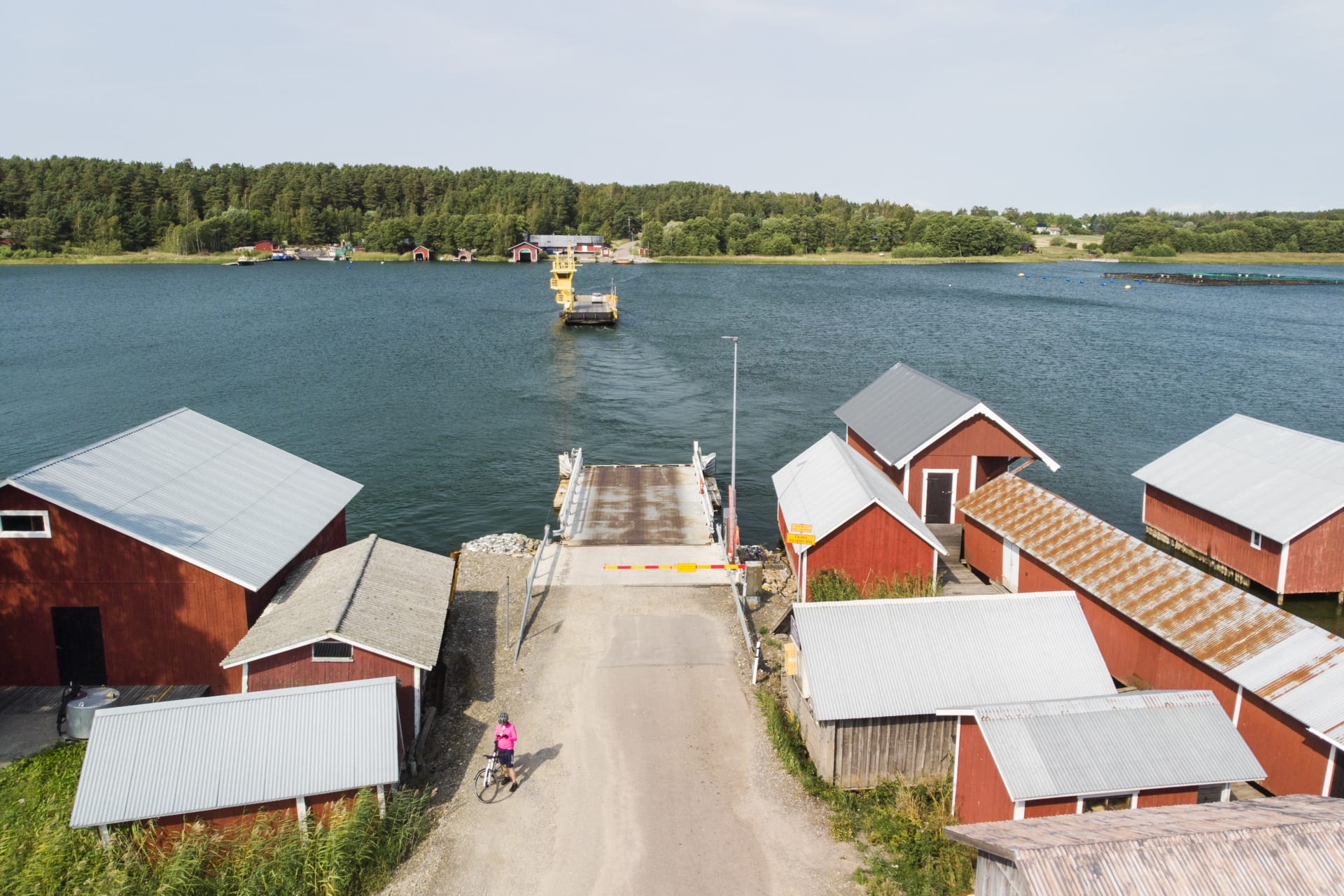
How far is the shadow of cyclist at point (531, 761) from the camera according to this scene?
17203mm

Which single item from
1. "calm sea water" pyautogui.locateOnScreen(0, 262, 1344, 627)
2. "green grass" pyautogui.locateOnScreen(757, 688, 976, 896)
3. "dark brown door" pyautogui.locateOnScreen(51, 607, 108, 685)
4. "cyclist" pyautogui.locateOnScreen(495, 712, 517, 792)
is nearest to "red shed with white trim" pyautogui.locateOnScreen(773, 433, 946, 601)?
"green grass" pyautogui.locateOnScreen(757, 688, 976, 896)

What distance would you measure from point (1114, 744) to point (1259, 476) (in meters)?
18.0

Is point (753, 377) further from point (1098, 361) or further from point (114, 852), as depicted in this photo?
point (114, 852)

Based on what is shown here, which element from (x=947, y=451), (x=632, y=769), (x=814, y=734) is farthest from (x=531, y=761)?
(x=947, y=451)

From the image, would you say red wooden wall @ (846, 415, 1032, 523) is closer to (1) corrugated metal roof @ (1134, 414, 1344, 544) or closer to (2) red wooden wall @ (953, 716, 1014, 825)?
(1) corrugated metal roof @ (1134, 414, 1344, 544)

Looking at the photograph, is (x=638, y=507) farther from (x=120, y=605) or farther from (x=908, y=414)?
(x=120, y=605)

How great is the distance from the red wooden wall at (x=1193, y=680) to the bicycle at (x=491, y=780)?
514 inches

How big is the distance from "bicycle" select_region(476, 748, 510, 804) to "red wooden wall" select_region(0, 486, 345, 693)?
21.1 ft

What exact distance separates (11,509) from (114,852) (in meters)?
8.51

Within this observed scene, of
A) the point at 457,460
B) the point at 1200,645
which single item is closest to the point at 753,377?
the point at 457,460

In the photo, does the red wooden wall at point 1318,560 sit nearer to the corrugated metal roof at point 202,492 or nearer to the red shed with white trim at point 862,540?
the red shed with white trim at point 862,540

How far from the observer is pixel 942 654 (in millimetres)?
17531

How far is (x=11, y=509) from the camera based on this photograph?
19094mm

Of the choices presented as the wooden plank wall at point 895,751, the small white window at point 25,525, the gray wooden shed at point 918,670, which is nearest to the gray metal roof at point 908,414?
the gray wooden shed at point 918,670
